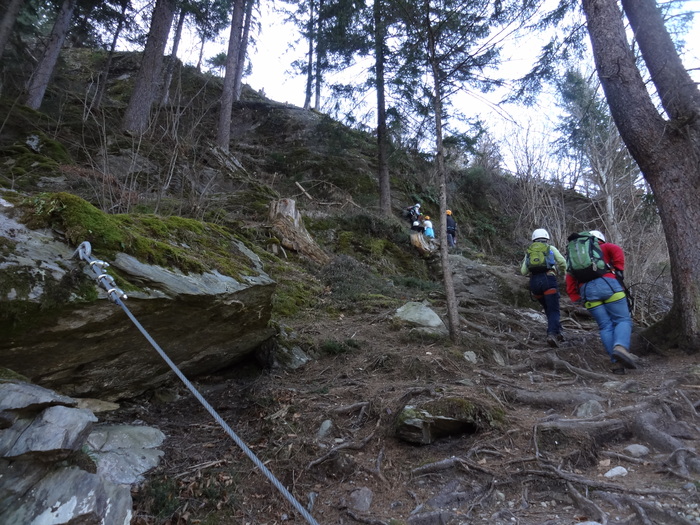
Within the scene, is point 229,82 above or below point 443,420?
above

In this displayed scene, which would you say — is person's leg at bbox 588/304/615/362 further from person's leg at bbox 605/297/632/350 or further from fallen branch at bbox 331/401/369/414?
fallen branch at bbox 331/401/369/414

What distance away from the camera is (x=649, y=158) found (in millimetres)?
5305

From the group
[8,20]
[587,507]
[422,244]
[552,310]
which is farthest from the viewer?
[422,244]

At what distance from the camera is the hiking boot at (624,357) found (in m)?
4.71

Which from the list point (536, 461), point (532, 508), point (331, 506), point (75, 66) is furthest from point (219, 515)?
point (75, 66)

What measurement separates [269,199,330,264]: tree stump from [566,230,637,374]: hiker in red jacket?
19.1 ft

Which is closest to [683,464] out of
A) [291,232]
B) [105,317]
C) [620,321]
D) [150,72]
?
[620,321]

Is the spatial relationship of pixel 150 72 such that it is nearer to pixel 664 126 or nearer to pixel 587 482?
pixel 664 126

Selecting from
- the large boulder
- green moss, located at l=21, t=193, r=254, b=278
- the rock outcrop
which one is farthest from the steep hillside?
the rock outcrop

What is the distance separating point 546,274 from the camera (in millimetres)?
6551

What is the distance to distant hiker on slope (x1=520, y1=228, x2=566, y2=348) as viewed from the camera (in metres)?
6.32

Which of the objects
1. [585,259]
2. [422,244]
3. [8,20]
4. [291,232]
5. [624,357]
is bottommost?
→ [624,357]

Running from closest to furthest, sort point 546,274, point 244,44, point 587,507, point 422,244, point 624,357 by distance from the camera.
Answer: point 587,507
point 624,357
point 546,274
point 422,244
point 244,44

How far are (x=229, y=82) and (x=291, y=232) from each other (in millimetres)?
9506
